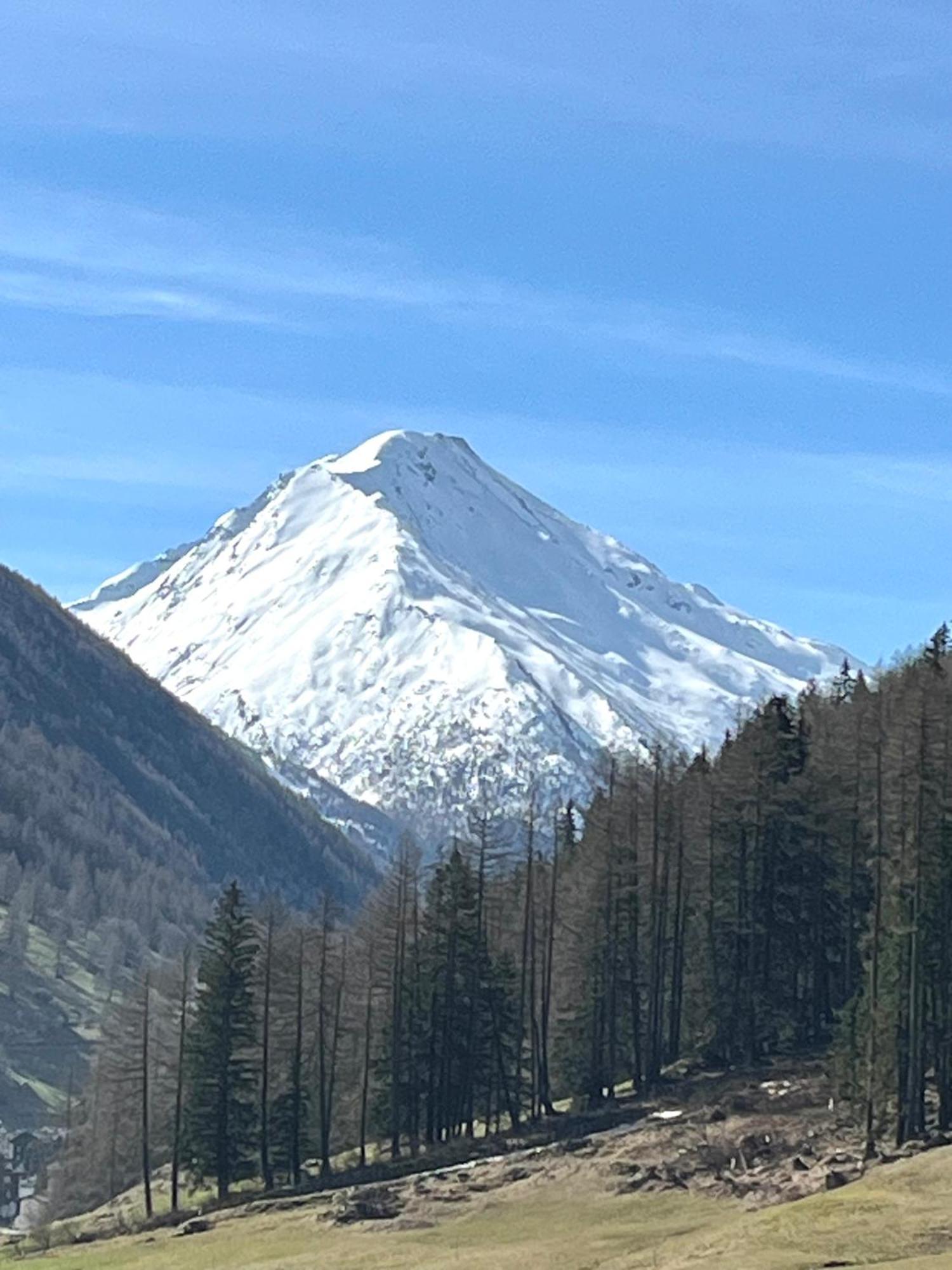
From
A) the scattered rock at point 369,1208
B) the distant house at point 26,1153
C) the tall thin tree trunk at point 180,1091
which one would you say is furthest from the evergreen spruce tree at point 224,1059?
the distant house at point 26,1153

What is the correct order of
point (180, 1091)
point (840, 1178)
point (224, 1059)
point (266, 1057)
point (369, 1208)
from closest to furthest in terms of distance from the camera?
point (840, 1178), point (369, 1208), point (224, 1059), point (266, 1057), point (180, 1091)

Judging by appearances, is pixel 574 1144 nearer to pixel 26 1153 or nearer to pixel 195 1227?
pixel 195 1227

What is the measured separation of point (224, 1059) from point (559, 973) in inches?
700

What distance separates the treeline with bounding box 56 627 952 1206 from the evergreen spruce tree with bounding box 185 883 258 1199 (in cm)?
11

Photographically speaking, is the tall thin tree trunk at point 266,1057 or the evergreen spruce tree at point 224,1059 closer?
the tall thin tree trunk at point 266,1057

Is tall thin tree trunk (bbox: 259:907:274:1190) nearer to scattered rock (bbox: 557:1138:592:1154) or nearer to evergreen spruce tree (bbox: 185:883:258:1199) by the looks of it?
evergreen spruce tree (bbox: 185:883:258:1199)

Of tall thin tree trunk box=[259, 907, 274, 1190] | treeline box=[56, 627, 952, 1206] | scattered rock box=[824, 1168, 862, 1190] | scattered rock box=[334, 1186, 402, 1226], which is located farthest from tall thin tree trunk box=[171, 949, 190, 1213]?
scattered rock box=[824, 1168, 862, 1190]

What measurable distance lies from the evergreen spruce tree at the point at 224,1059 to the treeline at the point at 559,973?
11cm

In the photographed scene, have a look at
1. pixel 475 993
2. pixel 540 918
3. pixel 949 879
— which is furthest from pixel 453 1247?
pixel 540 918

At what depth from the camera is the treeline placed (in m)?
82.2

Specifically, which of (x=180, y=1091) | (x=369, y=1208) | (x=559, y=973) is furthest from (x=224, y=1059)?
(x=559, y=973)

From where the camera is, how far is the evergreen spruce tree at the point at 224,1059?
80.4 metres

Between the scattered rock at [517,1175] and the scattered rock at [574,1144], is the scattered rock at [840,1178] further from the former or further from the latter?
the scattered rock at [574,1144]

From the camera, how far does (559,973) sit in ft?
303
